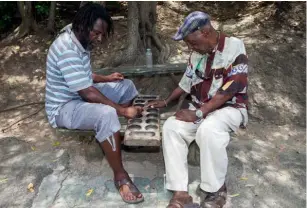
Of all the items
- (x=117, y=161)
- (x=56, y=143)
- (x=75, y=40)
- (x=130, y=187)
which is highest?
(x=75, y=40)

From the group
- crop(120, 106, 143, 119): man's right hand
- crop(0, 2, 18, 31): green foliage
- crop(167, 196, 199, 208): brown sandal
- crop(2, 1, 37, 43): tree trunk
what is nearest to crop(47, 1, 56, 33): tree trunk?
crop(2, 1, 37, 43): tree trunk

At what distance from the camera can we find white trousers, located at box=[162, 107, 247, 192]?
2963mm

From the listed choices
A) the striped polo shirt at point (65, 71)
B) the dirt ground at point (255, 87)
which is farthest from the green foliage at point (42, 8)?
the striped polo shirt at point (65, 71)

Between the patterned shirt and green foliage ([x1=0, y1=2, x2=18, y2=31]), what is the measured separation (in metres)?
4.48

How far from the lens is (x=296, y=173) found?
12.0ft

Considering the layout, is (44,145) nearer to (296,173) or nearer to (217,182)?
(217,182)

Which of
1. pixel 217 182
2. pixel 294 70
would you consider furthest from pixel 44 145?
pixel 294 70

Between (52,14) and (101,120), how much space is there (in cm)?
377

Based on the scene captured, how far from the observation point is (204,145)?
297cm

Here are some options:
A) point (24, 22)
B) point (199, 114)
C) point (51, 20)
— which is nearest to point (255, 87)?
point (199, 114)

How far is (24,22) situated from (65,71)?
363cm

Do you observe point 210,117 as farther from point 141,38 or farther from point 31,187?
point 141,38

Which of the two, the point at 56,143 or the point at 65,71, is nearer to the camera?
the point at 65,71

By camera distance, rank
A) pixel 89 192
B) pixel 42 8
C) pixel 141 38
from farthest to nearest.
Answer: pixel 42 8 → pixel 141 38 → pixel 89 192
